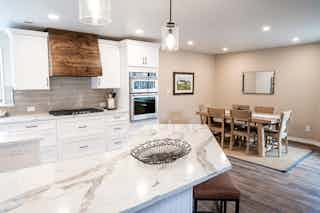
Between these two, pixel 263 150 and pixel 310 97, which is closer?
pixel 263 150

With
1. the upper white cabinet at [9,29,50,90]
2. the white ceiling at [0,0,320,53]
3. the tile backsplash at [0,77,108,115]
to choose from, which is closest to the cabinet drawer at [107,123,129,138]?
the tile backsplash at [0,77,108,115]

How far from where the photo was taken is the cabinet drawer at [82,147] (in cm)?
369

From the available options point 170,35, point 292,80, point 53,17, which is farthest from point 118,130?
point 292,80

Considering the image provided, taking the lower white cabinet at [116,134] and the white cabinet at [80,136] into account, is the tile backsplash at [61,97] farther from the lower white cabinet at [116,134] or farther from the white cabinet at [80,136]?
the lower white cabinet at [116,134]

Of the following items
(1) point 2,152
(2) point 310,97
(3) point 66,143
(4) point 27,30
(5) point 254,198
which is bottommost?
(5) point 254,198

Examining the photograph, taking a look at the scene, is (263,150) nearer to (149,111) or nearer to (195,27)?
(149,111)

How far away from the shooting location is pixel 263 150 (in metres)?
4.27

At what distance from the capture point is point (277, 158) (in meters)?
4.15

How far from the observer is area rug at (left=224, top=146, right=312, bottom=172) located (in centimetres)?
381

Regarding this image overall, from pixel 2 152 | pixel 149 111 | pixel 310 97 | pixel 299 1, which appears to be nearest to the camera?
pixel 2 152

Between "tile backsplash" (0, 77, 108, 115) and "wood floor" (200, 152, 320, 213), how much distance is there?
120 inches

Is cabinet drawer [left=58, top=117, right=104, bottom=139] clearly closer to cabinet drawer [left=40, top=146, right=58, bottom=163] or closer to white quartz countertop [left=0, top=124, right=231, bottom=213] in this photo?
cabinet drawer [left=40, top=146, right=58, bottom=163]

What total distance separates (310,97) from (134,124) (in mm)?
4279

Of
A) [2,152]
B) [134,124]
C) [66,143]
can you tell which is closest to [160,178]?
[2,152]
